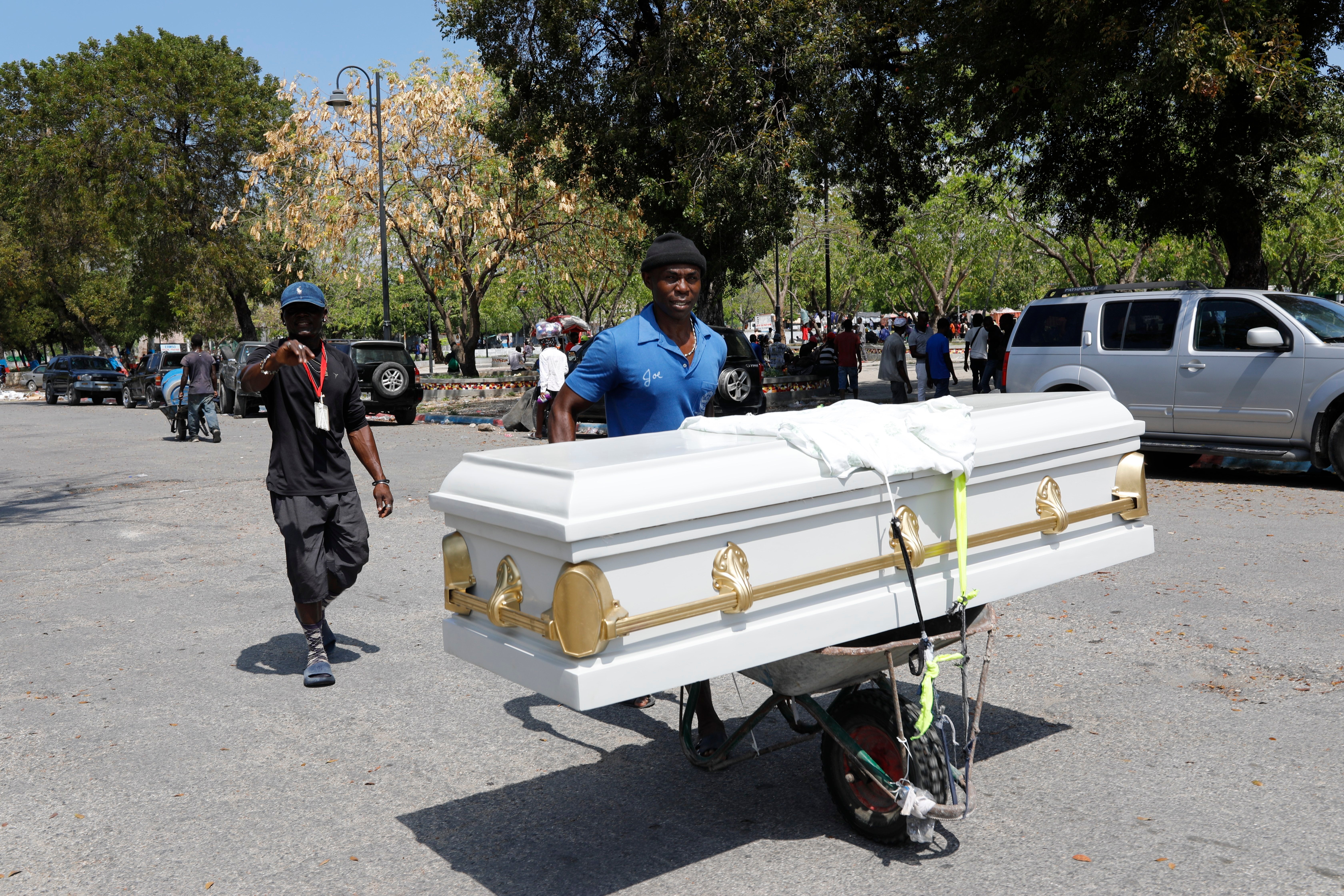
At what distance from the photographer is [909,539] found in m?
3.39

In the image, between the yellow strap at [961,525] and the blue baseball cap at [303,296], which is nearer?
the yellow strap at [961,525]

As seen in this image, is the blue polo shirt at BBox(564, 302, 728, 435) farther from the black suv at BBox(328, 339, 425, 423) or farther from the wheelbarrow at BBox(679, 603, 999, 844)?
the black suv at BBox(328, 339, 425, 423)

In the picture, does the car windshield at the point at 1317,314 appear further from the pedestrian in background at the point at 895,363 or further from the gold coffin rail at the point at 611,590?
the gold coffin rail at the point at 611,590

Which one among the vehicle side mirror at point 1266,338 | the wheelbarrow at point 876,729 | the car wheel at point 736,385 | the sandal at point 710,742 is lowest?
the sandal at point 710,742

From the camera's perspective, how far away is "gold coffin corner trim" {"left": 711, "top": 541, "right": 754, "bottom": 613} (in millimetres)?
3041

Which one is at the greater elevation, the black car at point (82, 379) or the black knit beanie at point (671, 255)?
the black knit beanie at point (671, 255)

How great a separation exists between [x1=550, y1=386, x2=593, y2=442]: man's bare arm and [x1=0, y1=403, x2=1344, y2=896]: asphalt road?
132 centimetres

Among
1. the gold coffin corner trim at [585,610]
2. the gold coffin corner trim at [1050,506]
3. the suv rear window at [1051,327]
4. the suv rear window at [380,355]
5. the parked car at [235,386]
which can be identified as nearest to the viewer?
the gold coffin corner trim at [585,610]

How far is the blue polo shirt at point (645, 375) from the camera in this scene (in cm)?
423

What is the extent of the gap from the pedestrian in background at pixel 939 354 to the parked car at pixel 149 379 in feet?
65.9

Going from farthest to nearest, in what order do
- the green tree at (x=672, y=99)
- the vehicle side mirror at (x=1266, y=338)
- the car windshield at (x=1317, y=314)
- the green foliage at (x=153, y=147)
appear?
the green foliage at (x=153, y=147) < the green tree at (x=672, y=99) < the car windshield at (x=1317, y=314) < the vehicle side mirror at (x=1266, y=338)

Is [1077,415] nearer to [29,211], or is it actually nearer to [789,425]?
[789,425]

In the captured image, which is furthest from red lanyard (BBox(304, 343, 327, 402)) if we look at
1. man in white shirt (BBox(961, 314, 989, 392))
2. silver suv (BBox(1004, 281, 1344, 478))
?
man in white shirt (BBox(961, 314, 989, 392))

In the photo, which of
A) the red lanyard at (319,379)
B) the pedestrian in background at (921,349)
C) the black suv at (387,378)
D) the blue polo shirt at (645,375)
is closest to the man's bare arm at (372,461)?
the red lanyard at (319,379)
